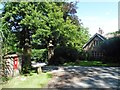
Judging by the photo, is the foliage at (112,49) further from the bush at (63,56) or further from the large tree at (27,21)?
the large tree at (27,21)

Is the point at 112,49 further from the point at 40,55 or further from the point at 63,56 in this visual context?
the point at 40,55

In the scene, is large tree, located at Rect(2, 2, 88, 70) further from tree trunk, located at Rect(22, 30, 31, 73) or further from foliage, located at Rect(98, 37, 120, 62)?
foliage, located at Rect(98, 37, 120, 62)

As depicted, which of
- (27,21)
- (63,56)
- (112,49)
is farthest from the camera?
(63,56)

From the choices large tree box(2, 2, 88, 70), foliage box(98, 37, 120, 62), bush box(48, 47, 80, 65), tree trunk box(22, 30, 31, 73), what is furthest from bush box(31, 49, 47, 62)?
tree trunk box(22, 30, 31, 73)

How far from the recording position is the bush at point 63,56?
29.1 m

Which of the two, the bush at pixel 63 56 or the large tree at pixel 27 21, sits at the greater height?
the large tree at pixel 27 21

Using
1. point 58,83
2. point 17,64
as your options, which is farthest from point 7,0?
point 58,83

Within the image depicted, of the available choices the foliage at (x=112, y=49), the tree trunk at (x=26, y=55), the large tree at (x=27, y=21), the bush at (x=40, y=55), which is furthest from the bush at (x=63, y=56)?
the large tree at (x=27, y=21)

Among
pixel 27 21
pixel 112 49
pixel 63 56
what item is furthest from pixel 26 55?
pixel 112 49

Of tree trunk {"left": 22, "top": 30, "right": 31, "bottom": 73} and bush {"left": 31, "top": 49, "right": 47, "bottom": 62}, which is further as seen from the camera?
bush {"left": 31, "top": 49, "right": 47, "bottom": 62}

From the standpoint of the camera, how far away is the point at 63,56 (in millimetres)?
30953

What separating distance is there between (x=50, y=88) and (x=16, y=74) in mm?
4374

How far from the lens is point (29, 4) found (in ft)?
59.3

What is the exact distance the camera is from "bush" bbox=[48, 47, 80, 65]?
2914 centimetres
